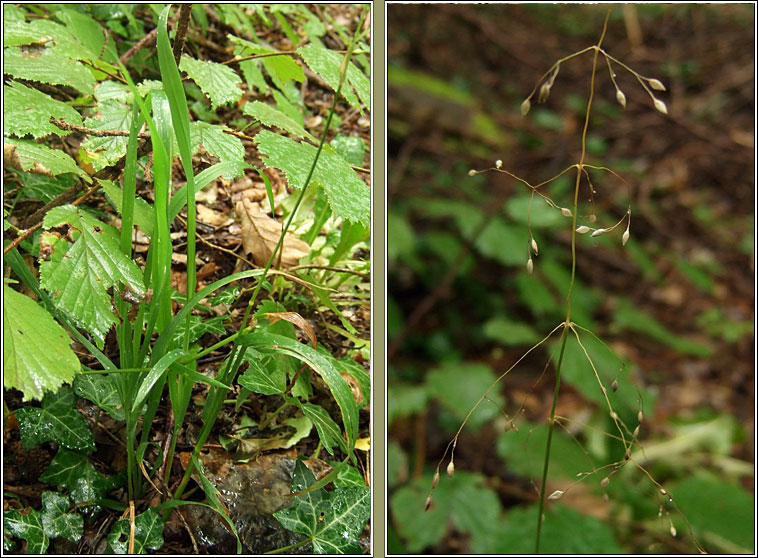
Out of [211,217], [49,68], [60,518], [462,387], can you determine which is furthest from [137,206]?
[462,387]

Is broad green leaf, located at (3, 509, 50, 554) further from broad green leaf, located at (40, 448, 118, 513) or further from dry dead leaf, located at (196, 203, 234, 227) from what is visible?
dry dead leaf, located at (196, 203, 234, 227)

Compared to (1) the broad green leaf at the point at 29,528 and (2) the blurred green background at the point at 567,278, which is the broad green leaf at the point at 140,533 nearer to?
(1) the broad green leaf at the point at 29,528

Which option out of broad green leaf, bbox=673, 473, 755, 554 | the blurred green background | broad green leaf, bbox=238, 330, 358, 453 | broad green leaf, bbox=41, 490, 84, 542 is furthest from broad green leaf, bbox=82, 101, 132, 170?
broad green leaf, bbox=673, 473, 755, 554

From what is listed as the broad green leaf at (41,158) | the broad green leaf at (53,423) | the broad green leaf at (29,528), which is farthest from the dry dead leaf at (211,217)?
the broad green leaf at (29,528)

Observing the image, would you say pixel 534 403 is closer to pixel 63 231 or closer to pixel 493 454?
pixel 493 454

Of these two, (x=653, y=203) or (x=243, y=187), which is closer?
(x=243, y=187)

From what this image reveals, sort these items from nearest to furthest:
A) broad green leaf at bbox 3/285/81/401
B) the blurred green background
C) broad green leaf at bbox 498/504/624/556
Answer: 1. broad green leaf at bbox 3/285/81/401
2. broad green leaf at bbox 498/504/624/556
3. the blurred green background

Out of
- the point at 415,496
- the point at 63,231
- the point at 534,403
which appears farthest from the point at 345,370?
the point at 534,403
